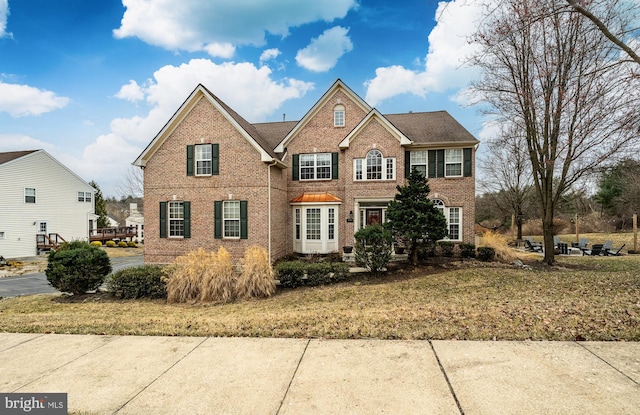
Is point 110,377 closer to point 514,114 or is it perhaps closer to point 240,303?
point 240,303

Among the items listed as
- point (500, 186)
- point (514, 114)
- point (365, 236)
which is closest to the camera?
point (365, 236)

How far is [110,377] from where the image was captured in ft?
13.4

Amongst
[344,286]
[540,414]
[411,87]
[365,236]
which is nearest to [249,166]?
[365,236]

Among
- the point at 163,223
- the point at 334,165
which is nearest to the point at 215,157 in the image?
the point at 163,223

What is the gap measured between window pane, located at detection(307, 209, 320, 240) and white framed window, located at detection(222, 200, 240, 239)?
401cm

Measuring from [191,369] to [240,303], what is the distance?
242 inches

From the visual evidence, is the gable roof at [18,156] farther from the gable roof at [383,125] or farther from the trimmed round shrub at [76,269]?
the gable roof at [383,125]

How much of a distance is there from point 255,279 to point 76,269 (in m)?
6.83

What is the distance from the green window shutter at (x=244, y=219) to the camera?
15766 millimetres

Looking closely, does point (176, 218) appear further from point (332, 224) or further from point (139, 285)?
point (332, 224)

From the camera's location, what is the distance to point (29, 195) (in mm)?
26984

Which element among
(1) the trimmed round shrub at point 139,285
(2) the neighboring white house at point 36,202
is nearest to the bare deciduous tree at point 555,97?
(1) the trimmed round shrub at point 139,285

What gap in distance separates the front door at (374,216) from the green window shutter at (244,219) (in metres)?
6.73

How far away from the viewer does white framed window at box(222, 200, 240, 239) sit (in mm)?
16047
